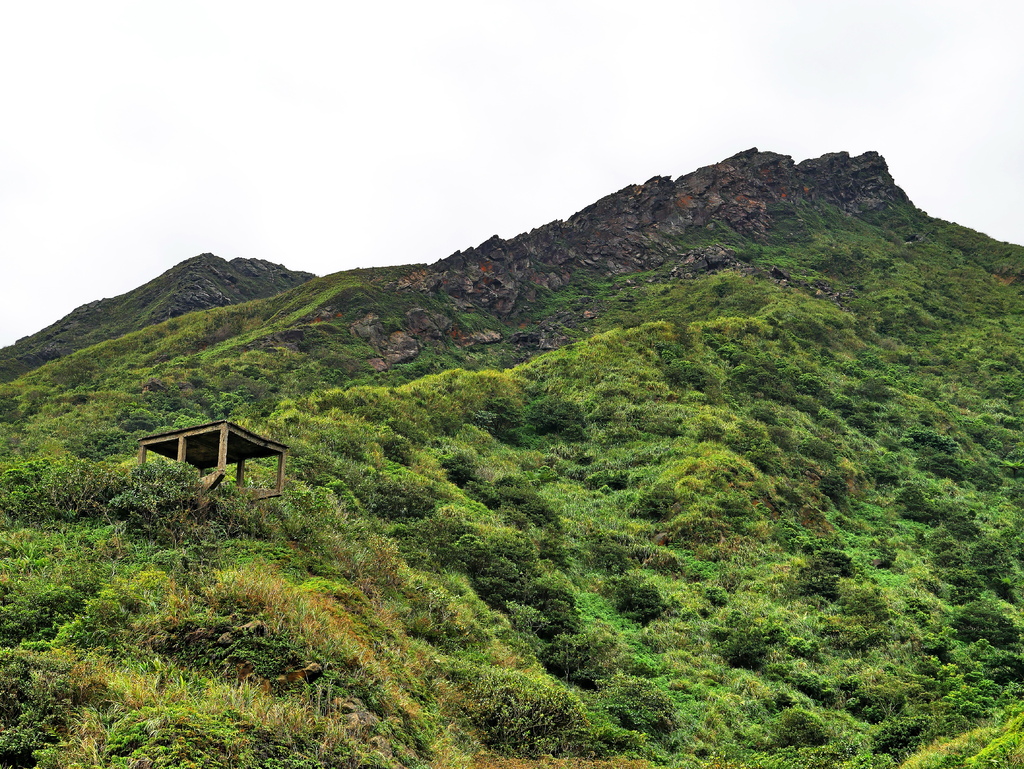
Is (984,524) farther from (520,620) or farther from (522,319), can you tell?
(522,319)

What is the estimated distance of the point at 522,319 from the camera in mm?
88750

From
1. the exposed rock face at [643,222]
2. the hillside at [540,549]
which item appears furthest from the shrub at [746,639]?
the exposed rock face at [643,222]

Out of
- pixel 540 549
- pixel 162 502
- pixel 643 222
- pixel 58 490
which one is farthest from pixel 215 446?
pixel 643 222

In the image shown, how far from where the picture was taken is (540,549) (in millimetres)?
25562

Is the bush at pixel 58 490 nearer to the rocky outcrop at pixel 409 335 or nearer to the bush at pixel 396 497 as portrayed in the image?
the bush at pixel 396 497

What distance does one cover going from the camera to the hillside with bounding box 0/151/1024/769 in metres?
9.40

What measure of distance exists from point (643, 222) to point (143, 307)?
79.5 meters

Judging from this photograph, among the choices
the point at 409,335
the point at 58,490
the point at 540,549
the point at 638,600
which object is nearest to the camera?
the point at 58,490

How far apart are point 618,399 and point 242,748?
38.4 meters

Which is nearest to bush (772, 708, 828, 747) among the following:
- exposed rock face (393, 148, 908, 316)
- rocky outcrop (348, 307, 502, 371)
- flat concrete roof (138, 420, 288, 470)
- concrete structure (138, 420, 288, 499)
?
concrete structure (138, 420, 288, 499)

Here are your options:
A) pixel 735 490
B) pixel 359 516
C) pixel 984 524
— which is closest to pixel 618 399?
pixel 735 490

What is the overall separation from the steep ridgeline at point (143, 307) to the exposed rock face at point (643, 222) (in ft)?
115

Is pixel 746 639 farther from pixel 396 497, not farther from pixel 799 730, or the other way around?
pixel 396 497

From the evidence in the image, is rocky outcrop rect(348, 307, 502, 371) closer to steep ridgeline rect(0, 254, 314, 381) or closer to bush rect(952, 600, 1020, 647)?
steep ridgeline rect(0, 254, 314, 381)
